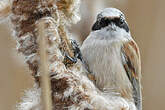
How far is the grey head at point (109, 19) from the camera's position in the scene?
79.8 inches

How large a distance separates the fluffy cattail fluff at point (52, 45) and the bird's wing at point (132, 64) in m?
0.55

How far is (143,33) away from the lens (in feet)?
10.4

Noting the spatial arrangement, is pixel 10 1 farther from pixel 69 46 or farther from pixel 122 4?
pixel 122 4

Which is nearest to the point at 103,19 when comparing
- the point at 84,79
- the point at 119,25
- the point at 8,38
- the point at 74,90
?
the point at 119,25

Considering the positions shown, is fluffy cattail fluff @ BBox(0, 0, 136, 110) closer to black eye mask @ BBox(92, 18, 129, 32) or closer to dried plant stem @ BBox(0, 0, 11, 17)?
dried plant stem @ BBox(0, 0, 11, 17)

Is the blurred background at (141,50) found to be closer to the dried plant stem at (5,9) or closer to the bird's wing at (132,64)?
the bird's wing at (132,64)

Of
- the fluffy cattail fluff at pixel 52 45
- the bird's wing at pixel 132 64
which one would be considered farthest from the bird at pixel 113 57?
the fluffy cattail fluff at pixel 52 45

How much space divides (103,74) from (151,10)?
136 cm

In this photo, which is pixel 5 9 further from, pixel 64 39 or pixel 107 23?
pixel 107 23

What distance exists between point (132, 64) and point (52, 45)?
2.70 feet

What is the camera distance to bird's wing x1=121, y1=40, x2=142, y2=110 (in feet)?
6.97

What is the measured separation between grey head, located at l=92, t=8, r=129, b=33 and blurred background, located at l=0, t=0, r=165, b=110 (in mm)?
437

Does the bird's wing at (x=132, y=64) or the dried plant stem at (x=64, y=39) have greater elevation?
the dried plant stem at (x=64, y=39)

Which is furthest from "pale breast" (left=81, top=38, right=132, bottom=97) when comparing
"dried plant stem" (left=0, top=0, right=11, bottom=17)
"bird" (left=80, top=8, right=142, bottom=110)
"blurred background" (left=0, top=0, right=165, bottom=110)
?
"dried plant stem" (left=0, top=0, right=11, bottom=17)
